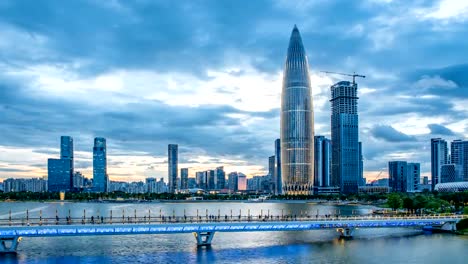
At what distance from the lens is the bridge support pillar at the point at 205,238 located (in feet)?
269

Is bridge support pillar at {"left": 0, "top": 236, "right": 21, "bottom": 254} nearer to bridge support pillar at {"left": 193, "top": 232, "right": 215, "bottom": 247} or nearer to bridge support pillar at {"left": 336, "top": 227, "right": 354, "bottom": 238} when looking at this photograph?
bridge support pillar at {"left": 193, "top": 232, "right": 215, "bottom": 247}

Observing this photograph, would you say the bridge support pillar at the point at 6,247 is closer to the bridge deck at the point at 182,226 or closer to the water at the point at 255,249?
the bridge deck at the point at 182,226

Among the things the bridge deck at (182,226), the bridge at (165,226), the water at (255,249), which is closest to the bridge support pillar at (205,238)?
the bridge at (165,226)

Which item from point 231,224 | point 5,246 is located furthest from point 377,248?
point 5,246

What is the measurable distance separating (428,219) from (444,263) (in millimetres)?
30644

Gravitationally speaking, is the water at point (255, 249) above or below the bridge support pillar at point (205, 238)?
below

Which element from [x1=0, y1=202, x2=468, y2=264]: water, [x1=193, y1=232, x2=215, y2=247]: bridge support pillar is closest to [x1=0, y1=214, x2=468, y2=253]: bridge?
[x1=193, y1=232, x2=215, y2=247]: bridge support pillar

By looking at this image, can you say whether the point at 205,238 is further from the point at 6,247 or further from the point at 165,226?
the point at 6,247


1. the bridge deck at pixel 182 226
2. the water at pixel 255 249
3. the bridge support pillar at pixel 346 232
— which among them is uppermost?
the bridge deck at pixel 182 226

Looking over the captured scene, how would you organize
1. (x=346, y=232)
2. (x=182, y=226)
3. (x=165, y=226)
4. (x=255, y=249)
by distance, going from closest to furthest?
1. (x=165, y=226)
2. (x=182, y=226)
3. (x=255, y=249)
4. (x=346, y=232)

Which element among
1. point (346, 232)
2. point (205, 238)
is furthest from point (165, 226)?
point (346, 232)

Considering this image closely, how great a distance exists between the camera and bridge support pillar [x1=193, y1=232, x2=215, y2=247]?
82.1 metres

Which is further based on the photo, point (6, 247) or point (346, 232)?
point (346, 232)

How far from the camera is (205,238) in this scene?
83812 mm
